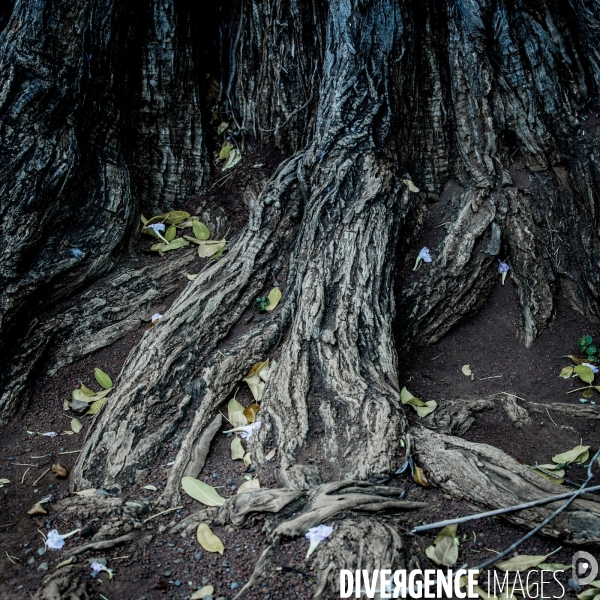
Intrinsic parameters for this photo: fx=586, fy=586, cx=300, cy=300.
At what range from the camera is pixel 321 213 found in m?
3.36

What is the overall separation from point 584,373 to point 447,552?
155 centimetres

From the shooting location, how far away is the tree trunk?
2818 mm

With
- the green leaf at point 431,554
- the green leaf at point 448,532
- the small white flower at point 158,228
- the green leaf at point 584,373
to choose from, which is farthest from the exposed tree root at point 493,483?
the small white flower at point 158,228

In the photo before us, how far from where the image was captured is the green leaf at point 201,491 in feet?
8.11

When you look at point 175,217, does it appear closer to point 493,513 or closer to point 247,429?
point 247,429

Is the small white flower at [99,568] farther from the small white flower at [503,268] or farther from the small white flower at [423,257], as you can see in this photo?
the small white flower at [503,268]

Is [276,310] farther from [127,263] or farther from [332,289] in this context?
[127,263]

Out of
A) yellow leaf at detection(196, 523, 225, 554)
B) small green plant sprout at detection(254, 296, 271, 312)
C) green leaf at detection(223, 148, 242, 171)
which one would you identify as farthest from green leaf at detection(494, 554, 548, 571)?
green leaf at detection(223, 148, 242, 171)

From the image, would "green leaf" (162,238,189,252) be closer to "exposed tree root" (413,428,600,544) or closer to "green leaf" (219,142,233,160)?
"green leaf" (219,142,233,160)

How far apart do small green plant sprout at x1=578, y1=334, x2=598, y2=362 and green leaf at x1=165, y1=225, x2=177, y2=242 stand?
2.60 metres

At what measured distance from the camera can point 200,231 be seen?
3.83 metres

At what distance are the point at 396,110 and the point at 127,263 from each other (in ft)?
6.32

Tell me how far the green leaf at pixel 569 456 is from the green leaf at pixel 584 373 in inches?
22.0

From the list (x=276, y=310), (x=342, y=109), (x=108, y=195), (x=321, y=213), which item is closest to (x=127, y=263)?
(x=108, y=195)
